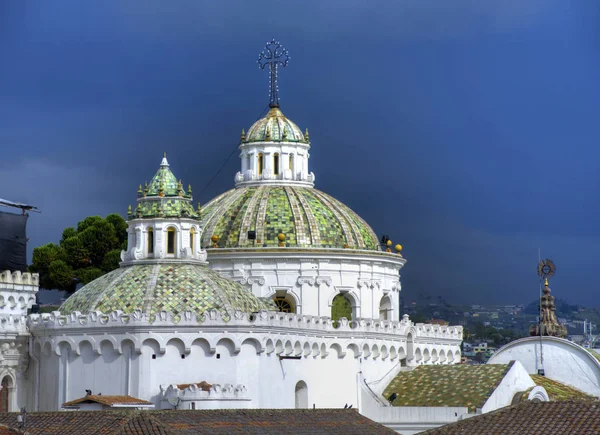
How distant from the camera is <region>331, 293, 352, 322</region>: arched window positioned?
84938mm

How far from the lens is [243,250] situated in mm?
83812

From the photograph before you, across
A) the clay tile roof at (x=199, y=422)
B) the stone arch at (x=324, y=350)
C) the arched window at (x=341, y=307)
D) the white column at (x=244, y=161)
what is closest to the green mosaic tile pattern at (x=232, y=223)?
the white column at (x=244, y=161)

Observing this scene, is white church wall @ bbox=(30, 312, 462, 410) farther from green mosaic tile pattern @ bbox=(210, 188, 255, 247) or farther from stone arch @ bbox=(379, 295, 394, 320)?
stone arch @ bbox=(379, 295, 394, 320)

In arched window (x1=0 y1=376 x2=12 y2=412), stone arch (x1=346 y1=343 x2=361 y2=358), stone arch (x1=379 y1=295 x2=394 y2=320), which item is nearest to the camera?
arched window (x1=0 y1=376 x2=12 y2=412)

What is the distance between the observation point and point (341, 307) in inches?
3356

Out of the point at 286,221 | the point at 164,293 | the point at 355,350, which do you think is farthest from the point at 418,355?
the point at 164,293

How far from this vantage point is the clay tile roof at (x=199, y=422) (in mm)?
57250

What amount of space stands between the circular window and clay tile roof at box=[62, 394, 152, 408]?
1587cm

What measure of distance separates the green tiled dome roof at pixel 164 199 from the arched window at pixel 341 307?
10.2m

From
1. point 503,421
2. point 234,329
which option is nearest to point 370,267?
point 234,329

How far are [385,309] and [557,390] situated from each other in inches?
388

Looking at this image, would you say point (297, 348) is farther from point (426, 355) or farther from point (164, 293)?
point (426, 355)

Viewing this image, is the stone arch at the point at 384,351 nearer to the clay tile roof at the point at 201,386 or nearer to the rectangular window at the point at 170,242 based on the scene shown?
the rectangular window at the point at 170,242

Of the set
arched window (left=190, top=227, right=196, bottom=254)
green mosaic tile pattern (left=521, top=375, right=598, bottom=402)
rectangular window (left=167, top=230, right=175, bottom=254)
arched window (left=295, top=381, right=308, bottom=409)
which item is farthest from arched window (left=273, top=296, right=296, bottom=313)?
green mosaic tile pattern (left=521, top=375, right=598, bottom=402)
